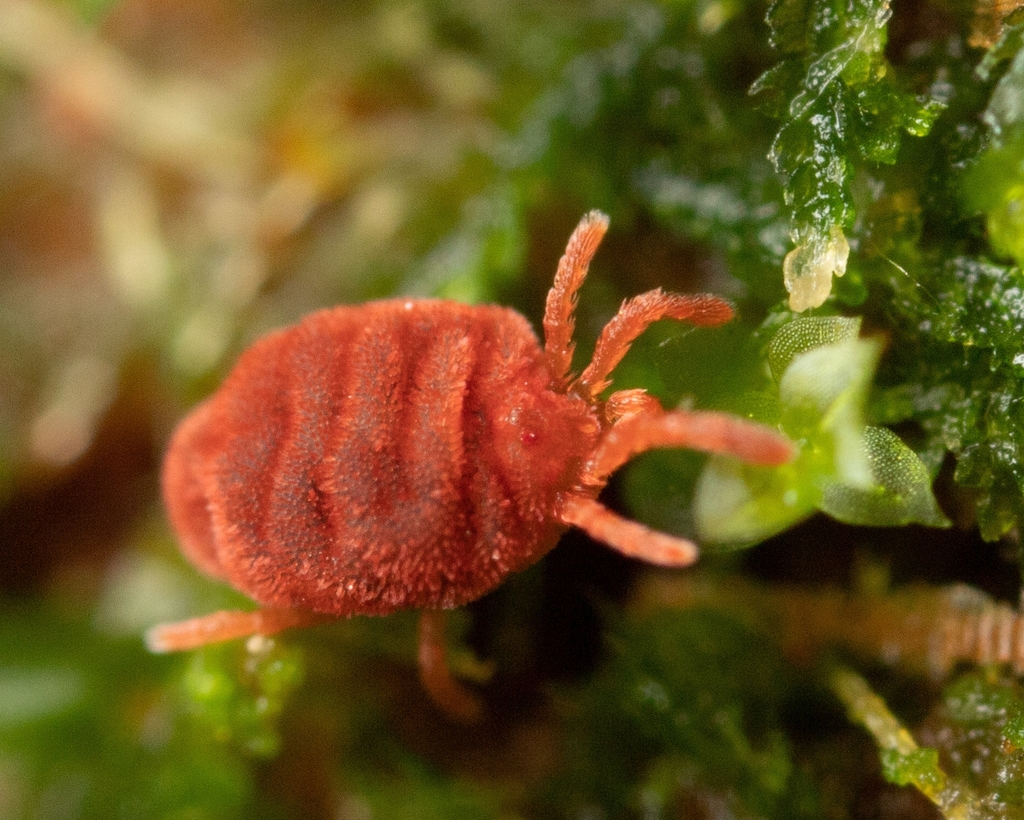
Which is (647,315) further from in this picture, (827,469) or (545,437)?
(827,469)

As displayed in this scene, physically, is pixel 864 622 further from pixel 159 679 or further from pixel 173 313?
pixel 173 313

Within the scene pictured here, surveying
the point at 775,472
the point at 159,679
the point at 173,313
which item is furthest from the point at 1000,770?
the point at 173,313

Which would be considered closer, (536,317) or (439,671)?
(439,671)

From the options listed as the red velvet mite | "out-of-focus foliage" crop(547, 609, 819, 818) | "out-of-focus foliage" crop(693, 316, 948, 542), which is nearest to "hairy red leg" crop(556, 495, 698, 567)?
the red velvet mite

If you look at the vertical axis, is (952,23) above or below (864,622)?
above

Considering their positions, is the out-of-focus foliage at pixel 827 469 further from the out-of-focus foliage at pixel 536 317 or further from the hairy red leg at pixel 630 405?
the hairy red leg at pixel 630 405

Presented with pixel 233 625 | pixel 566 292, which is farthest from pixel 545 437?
pixel 233 625
